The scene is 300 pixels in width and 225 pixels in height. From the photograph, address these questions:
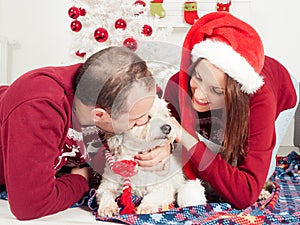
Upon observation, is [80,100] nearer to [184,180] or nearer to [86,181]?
[86,181]

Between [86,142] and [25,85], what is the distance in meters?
0.34

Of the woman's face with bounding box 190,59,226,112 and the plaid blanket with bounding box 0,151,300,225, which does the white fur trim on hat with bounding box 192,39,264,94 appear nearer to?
the woman's face with bounding box 190,59,226,112

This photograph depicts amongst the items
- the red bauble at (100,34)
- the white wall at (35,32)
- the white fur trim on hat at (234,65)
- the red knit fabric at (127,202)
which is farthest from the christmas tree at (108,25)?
the red knit fabric at (127,202)

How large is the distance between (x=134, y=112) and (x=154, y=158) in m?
0.18

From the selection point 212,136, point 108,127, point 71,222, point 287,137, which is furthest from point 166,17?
point 71,222

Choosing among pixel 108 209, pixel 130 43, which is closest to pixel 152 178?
pixel 108 209

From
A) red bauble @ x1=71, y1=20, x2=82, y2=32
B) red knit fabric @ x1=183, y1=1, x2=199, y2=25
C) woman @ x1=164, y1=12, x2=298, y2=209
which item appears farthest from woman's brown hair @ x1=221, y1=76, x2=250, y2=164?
red knit fabric @ x1=183, y1=1, x2=199, y2=25

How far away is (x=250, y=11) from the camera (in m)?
3.17

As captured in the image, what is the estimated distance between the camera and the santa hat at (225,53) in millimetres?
1494

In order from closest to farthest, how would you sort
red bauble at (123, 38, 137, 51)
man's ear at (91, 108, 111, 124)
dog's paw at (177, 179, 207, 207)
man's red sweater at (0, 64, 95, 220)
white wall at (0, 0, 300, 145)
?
man's red sweater at (0, 64, 95, 220) → man's ear at (91, 108, 111, 124) → dog's paw at (177, 179, 207, 207) → red bauble at (123, 38, 137, 51) → white wall at (0, 0, 300, 145)

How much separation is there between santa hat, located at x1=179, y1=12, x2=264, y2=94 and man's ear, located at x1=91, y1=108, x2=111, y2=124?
0.41m

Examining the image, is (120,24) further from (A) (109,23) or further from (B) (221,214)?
(B) (221,214)

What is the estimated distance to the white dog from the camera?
54.8 inches

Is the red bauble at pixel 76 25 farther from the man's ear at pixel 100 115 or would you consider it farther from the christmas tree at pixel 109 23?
the man's ear at pixel 100 115
